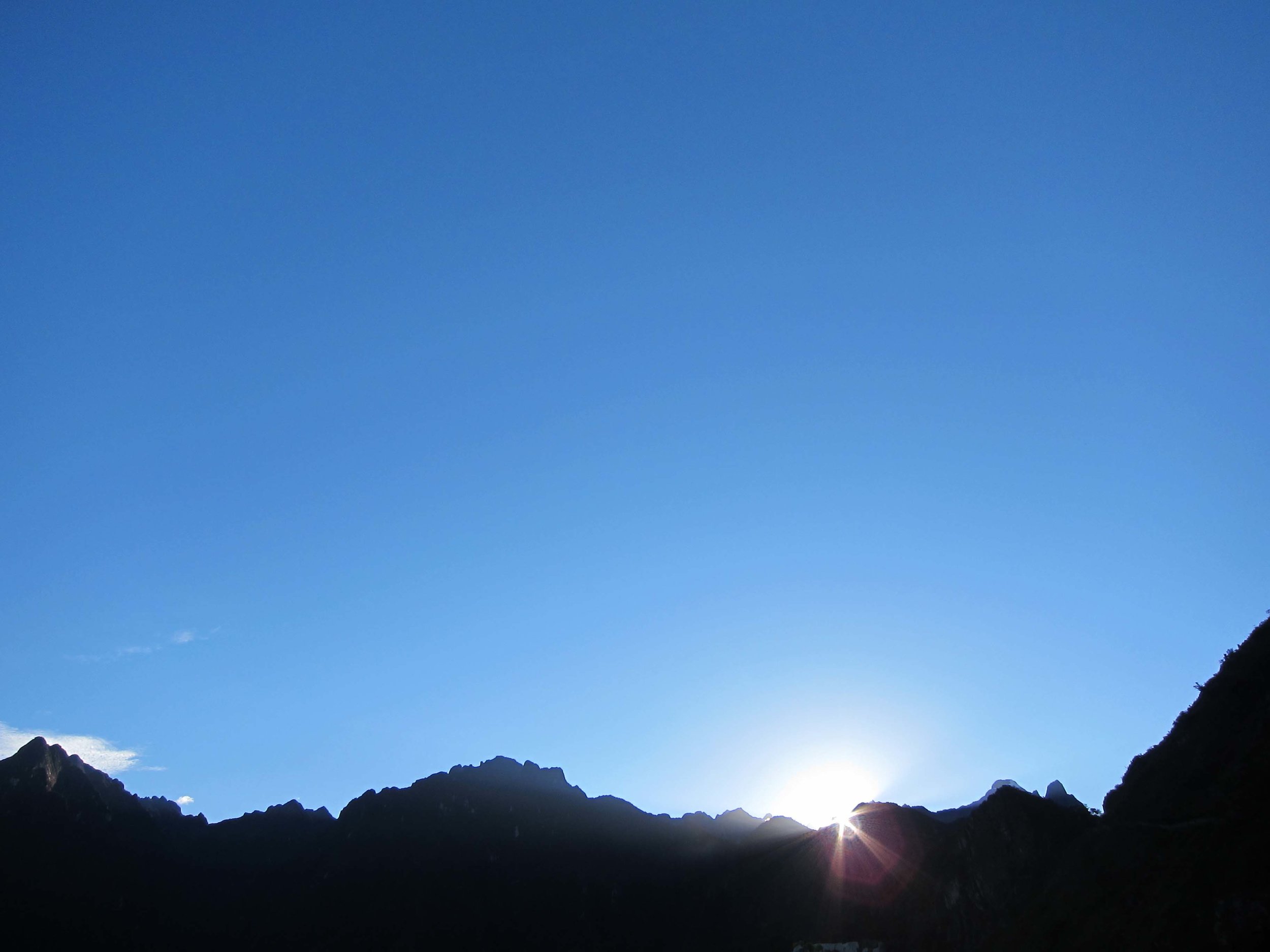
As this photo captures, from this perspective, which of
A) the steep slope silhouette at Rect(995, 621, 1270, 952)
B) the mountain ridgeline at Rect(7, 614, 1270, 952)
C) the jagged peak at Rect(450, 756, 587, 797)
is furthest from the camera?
the jagged peak at Rect(450, 756, 587, 797)

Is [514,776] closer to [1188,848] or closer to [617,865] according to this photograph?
[617,865]

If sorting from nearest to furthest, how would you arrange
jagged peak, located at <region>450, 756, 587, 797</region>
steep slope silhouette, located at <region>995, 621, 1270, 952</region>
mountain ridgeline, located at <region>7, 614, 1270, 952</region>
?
steep slope silhouette, located at <region>995, 621, 1270, 952</region> < mountain ridgeline, located at <region>7, 614, 1270, 952</region> < jagged peak, located at <region>450, 756, 587, 797</region>

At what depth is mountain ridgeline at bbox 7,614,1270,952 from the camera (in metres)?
50.5

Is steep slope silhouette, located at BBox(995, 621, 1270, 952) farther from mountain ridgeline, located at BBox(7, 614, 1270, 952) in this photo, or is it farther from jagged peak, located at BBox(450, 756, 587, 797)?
jagged peak, located at BBox(450, 756, 587, 797)

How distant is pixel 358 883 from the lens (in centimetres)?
14338

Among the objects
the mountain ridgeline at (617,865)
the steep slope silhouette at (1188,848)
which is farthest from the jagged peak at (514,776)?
the steep slope silhouette at (1188,848)

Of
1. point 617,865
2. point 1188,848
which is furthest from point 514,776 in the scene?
point 1188,848

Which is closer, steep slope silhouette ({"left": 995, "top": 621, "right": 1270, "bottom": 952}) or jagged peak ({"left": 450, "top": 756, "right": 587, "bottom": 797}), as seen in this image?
steep slope silhouette ({"left": 995, "top": 621, "right": 1270, "bottom": 952})

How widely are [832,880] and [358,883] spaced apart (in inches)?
3215

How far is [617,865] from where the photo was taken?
14738 cm

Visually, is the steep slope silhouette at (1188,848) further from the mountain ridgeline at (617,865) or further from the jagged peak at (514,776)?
the jagged peak at (514,776)

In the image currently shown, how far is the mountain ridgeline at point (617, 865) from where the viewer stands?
166 ft

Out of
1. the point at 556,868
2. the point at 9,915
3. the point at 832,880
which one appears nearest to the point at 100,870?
the point at 9,915

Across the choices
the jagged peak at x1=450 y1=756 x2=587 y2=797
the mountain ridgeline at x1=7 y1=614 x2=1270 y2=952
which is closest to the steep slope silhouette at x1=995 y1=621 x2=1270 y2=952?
the mountain ridgeline at x1=7 y1=614 x2=1270 y2=952
